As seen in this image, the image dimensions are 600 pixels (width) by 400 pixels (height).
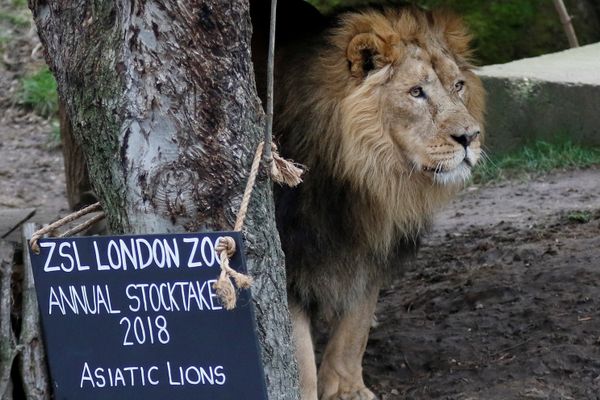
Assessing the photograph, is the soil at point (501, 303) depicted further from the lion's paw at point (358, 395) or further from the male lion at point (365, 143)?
the male lion at point (365, 143)

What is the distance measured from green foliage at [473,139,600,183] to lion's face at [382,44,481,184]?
11.4 feet

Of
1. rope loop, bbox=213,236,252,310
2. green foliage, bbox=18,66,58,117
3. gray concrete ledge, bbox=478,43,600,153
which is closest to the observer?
rope loop, bbox=213,236,252,310

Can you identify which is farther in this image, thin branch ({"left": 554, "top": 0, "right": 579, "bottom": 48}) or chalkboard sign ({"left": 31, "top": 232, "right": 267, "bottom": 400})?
thin branch ({"left": 554, "top": 0, "right": 579, "bottom": 48})

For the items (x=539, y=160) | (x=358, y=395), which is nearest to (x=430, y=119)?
(x=358, y=395)

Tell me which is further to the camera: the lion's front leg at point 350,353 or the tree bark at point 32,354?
the lion's front leg at point 350,353

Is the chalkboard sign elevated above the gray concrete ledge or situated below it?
above

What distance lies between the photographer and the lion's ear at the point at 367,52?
3.85 metres

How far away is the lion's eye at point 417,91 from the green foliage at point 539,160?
352cm

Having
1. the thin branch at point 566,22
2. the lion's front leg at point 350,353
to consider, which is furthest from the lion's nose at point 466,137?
the thin branch at point 566,22

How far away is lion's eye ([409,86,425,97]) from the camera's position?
381 cm

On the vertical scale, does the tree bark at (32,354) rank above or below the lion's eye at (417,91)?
below

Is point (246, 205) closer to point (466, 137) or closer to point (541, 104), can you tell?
point (466, 137)

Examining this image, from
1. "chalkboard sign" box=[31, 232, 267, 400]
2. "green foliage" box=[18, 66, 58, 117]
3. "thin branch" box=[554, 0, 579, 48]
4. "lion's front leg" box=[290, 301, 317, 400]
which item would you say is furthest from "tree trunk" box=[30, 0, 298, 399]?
"green foliage" box=[18, 66, 58, 117]

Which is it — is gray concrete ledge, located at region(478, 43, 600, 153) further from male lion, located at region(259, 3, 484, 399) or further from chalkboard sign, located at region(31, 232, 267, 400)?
chalkboard sign, located at region(31, 232, 267, 400)
